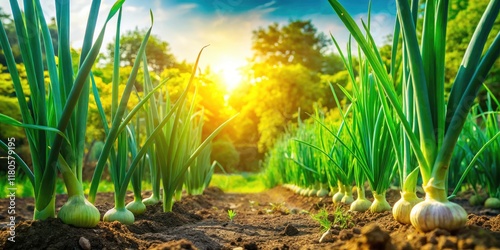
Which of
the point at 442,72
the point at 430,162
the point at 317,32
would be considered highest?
the point at 317,32

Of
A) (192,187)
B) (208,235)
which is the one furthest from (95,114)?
(208,235)

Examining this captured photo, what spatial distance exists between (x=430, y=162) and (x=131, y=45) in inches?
566

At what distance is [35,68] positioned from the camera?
1.48m

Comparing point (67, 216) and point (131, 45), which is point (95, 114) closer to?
point (131, 45)

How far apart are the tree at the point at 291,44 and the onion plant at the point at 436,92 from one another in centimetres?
2557

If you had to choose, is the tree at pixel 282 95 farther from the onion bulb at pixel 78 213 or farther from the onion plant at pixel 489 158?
the onion bulb at pixel 78 213

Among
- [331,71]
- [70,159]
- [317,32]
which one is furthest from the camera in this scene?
[317,32]

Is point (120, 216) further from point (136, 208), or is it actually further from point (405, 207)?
point (405, 207)

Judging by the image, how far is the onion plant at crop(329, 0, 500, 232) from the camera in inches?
44.2

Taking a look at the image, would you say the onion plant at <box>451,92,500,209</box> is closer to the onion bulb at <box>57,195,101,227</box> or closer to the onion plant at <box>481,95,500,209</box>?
the onion plant at <box>481,95,500,209</box>

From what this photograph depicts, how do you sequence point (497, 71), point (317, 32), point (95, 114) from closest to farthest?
point (95, 114) < point (497, 71) < point (317, 32)

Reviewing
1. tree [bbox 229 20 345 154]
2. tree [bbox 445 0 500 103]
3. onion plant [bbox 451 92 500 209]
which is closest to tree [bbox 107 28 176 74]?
tree [bbox 229 20 345 154]

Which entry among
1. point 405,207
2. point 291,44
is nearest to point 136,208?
point 405,207

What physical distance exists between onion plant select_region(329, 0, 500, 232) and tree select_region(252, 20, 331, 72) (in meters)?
25.6
